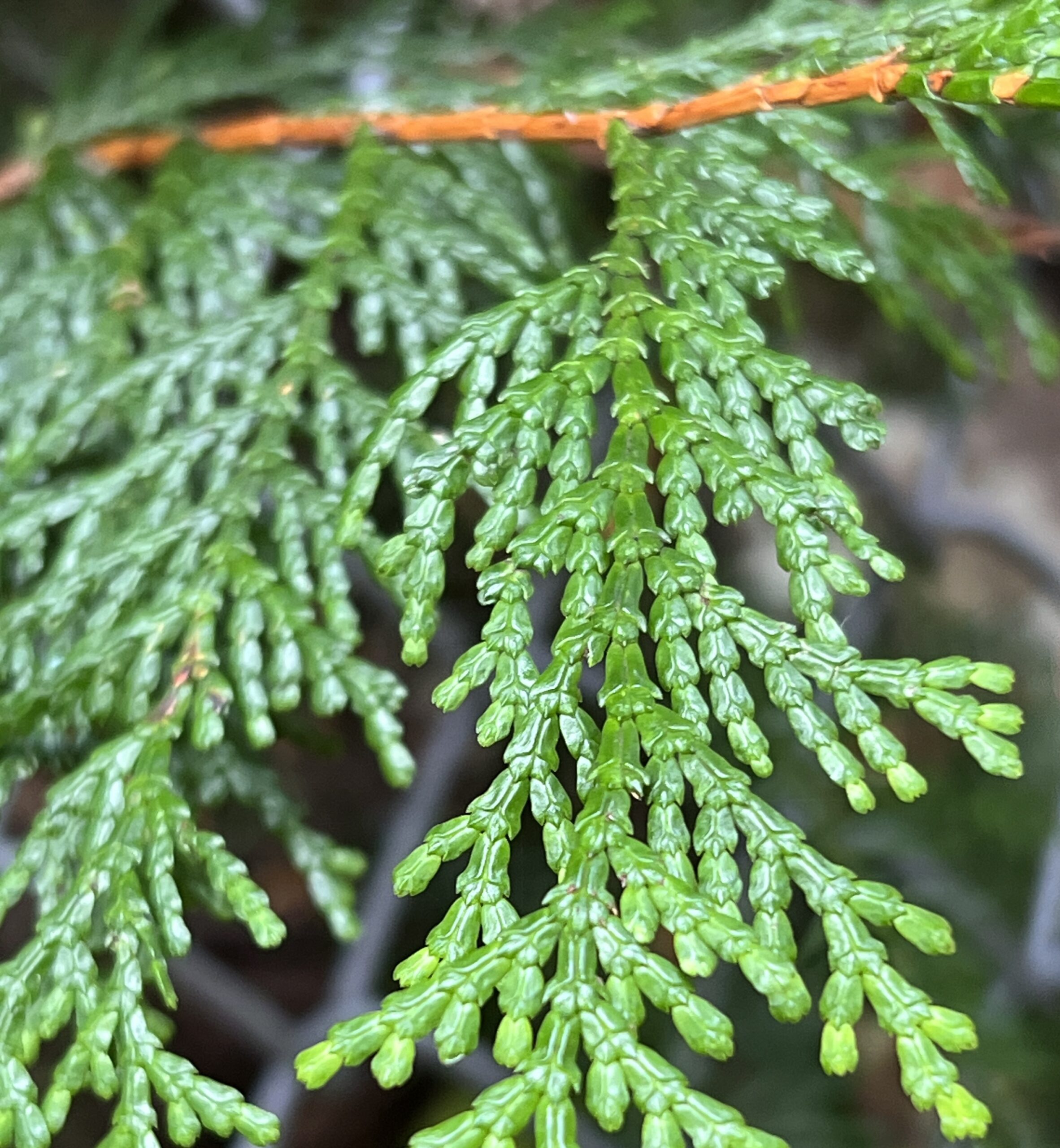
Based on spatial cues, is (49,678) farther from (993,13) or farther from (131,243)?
(993,13)

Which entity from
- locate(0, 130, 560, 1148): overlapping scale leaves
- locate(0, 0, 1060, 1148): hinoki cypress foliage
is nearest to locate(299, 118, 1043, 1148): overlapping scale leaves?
locate(0, 0, 1060, 1148): hinoki cypress foliage

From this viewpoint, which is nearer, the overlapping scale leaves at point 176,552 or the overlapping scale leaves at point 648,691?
the overlapping scale leaves at point 648,691

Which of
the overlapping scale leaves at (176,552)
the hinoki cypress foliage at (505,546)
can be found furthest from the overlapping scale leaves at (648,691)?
the overlapping scale leaves at (176,552)

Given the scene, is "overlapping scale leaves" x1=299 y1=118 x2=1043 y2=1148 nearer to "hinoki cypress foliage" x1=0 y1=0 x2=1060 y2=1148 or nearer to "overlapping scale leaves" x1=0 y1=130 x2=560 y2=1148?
"hinoki cypress foliage" x1=0 y1=0 x2=1060 y2=1148

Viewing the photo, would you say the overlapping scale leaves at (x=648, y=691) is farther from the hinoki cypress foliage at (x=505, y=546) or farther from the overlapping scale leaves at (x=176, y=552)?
the overlapping scale leaves at (x=176, y=552)

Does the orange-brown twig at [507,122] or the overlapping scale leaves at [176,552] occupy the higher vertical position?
the orange-brown twig at [507,122]

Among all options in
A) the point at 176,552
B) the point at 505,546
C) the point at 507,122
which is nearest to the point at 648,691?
the point at 505,546
